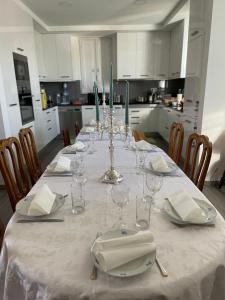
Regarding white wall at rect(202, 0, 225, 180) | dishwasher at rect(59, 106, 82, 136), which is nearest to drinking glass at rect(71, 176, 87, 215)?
white wall at rect(202, 0, 225, 180)

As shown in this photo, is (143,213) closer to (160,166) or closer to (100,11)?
(160,166)

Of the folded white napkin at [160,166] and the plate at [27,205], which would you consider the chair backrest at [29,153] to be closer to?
the plate at [27,205]

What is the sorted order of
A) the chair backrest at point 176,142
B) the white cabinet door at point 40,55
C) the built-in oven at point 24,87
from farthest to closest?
the white cabinet door at point 40,55 → the built-in oven at point 24,87 → the chair backrest at point 176,142

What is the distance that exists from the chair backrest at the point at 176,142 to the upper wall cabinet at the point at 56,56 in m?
3.68

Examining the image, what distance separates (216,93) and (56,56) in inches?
146

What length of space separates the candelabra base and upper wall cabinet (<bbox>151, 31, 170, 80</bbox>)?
4.24 metres

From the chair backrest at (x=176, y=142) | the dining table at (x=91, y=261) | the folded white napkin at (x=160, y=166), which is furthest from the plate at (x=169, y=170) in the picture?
the chair backrest at (x=176, y=142)

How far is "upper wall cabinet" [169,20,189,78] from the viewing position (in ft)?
13.0

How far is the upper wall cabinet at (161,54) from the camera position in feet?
15.6

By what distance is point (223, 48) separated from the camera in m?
2.46

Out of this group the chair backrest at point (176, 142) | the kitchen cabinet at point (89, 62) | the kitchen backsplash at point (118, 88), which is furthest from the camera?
the kitchen backsplash at point (118, 88)

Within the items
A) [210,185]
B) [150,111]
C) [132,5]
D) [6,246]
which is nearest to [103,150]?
[6,246]

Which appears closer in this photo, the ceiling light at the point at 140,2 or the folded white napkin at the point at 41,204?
the folded white napkin at the point at 41,204

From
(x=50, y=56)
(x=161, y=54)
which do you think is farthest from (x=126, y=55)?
(x=50, y=56)
